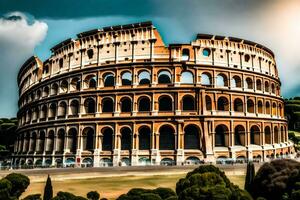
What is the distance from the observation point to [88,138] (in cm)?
3638

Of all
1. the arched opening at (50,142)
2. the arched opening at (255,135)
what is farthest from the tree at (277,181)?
the arched opening at (50,142)

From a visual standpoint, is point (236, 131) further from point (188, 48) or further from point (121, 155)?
point (121, 155)

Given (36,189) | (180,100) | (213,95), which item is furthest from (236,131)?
(36,189)

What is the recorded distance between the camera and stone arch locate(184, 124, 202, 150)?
34094 mm

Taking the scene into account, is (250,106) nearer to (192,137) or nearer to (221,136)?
(221,136)

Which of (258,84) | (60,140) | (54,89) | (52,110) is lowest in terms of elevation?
(60,140)

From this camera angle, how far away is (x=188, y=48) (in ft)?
119

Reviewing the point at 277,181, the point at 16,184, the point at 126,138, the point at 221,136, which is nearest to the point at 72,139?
the point at 126,138

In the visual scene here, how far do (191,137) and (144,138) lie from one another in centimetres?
514

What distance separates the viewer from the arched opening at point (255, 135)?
123ft

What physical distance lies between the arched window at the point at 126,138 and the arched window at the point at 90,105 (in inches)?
175

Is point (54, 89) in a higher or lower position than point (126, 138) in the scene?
higher

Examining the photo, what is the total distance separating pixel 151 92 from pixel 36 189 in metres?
17.8

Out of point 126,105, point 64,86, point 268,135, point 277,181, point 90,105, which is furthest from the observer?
point 64,86
